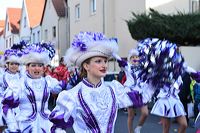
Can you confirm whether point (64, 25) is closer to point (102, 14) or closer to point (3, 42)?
point (102, 14)

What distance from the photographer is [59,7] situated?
106 ft

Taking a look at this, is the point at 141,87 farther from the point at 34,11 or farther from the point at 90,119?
the point at 34,11

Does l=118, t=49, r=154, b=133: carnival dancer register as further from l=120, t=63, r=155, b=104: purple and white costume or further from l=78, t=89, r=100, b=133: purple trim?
l=78, t=89, r=100, b=133: purple trim

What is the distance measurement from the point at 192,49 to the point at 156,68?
333 inches

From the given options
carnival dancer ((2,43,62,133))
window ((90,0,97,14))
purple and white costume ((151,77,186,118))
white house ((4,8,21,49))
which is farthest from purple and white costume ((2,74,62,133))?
white house ((4,8,21,49))

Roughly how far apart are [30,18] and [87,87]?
134 ft

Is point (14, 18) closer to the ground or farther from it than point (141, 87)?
farther from it

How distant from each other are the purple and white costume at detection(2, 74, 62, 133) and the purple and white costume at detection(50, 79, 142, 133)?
1879mm

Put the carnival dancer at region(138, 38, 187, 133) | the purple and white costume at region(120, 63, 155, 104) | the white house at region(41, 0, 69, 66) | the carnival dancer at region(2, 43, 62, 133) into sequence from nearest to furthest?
the purple and white costume at region(120, 63, 155, 104), the carnival dancer at region(138, 38, 187, 133), the carnival dancer at region(2, 43, 62, 133), the white house at region(41, 0, 69, 66)

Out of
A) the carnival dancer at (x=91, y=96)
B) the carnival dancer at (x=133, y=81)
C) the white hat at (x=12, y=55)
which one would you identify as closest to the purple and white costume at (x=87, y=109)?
the carnival dancer at (x=91, y=96)

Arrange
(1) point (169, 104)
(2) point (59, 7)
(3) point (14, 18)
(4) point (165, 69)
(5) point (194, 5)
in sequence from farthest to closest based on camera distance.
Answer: (3) point (14, 18), (2) point (59, 7), (5) point (194, 5), (1) point (169, 104), (4) point (165, 69)

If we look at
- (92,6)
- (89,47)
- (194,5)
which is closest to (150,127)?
(89,47)

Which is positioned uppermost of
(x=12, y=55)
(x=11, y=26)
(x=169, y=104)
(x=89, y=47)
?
(x=11, y=26)

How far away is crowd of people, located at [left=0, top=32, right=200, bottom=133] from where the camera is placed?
3863mm
